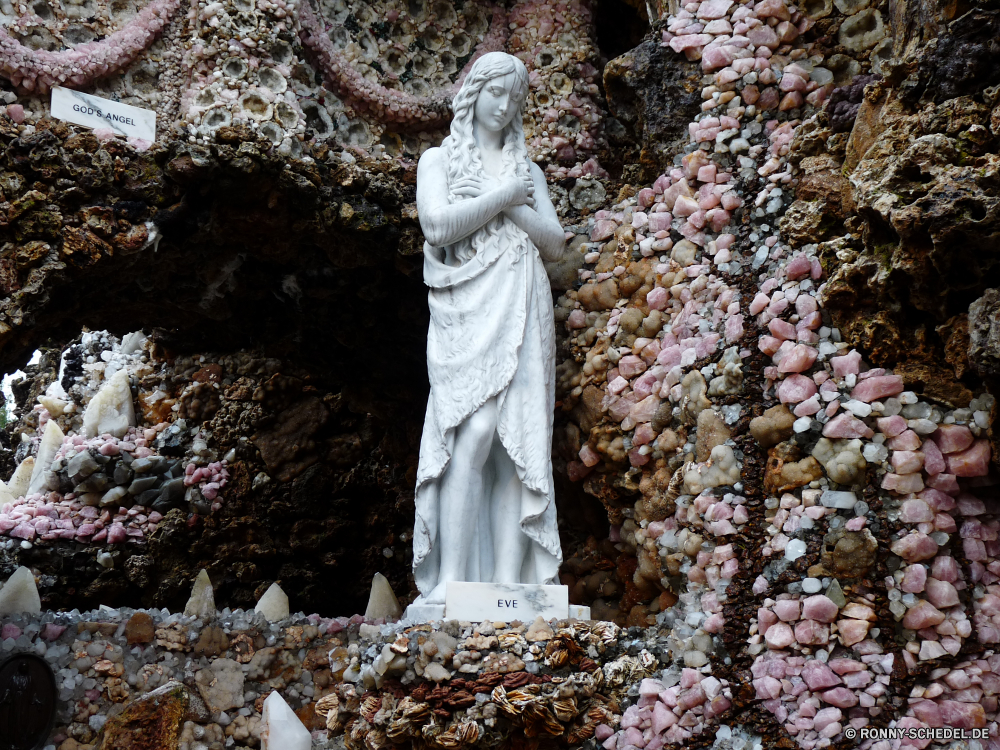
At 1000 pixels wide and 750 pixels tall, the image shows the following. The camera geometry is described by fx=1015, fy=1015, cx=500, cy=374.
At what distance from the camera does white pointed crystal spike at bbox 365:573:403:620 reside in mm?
4250

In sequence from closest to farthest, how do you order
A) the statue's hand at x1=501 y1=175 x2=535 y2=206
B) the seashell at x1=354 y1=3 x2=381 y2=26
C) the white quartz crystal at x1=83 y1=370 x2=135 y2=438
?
1. the statue's hand at x1=501 y1=175 x2=535 y2=206
2. the seashell at x1=354 y1=3 x2=381 y2=26
3. the white quartz crystal at x1=83 y1=370 x2=135 y2=438

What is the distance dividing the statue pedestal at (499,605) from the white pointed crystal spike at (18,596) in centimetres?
152

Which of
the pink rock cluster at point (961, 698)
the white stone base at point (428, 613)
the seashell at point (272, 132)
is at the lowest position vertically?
the pink rock cluster at point (961, 698)

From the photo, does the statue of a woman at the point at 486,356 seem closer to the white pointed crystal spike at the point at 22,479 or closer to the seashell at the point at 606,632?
the seashell at the point at 606,632

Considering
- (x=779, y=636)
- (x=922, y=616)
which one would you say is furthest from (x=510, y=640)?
(x=922, y=616)

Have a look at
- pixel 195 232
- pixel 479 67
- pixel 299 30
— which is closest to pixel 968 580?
pixel 479 67

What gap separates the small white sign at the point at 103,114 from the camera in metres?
3.73

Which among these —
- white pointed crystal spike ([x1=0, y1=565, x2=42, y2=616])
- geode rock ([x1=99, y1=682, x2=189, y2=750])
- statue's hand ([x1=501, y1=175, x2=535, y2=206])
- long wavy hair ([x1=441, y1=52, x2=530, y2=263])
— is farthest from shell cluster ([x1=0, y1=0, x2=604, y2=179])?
geode rock ([x1=99, y1=682, x2=189, y2=750])

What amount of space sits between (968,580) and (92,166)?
126 inches

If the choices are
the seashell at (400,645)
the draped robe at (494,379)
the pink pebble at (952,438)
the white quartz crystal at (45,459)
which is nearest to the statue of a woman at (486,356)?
the draped robe at (494,379)

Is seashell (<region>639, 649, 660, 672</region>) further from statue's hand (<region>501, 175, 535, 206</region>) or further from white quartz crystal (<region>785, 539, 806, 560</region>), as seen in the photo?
statue's hand (<region>501, 175, 535, 206</region>)

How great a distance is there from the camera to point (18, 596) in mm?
3641

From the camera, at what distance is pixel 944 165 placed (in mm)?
2674

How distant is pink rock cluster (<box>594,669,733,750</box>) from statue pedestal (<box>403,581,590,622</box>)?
1.04ft
